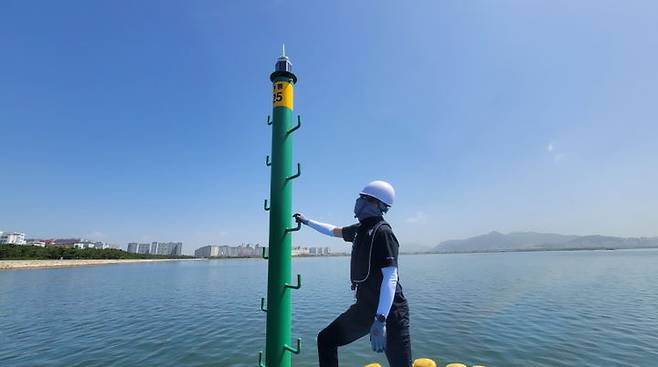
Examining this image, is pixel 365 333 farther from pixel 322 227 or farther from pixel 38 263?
pixel 38 263

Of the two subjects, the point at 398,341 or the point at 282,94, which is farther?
the point at 282,94

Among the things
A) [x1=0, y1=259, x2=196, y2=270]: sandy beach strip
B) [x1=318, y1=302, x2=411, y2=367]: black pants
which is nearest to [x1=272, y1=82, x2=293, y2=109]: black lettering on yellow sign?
[x1=318, y1=302, x2=411, y2=367]: black pants

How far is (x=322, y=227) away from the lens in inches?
189

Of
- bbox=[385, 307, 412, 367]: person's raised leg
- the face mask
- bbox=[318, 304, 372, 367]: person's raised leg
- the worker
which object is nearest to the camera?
the worker

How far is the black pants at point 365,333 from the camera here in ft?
12.0

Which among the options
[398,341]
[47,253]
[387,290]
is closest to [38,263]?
[47,253]

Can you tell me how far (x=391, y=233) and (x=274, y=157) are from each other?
2.03 m

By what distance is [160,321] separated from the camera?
1948 cm

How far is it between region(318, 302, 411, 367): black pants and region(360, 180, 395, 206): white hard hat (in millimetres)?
1362

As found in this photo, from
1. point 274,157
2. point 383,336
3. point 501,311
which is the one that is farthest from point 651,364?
point 274,157

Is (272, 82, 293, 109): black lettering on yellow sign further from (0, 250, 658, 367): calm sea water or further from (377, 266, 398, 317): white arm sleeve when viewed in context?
(0, 250, 658, 367): calm sea water

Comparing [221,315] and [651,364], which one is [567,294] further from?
[221,315]

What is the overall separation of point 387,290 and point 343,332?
0.95m

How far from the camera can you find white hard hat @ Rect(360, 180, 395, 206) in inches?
160
